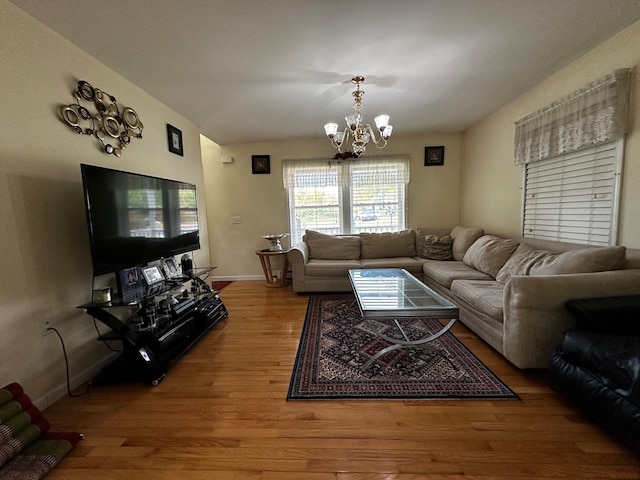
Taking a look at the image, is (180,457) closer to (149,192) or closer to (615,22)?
(149,192)

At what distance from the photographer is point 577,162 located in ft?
7.27

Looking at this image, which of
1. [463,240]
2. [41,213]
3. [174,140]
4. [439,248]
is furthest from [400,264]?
[41,213]

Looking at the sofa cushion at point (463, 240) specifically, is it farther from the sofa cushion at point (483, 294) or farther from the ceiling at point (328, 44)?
the ceiling at point (328, 44)

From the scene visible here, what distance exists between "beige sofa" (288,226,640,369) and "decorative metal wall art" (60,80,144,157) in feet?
6.92

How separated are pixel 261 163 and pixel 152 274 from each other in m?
2.65

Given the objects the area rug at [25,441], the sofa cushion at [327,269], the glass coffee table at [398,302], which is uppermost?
the glass coffee table at [398,302]

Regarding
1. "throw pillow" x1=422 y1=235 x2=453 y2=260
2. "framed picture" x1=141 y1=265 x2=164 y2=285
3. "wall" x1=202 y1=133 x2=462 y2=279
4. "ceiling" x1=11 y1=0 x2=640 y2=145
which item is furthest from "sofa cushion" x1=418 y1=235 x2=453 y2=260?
"framed picture" x1=141 y1=265 x2=164 y2=285

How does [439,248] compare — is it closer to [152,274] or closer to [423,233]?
[423,233]

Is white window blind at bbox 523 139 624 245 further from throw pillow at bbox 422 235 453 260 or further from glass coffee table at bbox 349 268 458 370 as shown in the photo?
glass coffee table at bbox 349 268 458 370

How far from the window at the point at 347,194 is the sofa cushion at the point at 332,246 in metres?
0.39

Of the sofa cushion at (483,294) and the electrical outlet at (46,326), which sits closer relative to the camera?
the electrical outlet at (46,326)

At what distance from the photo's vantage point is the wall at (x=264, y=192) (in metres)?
4.13

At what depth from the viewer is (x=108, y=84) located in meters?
2.04

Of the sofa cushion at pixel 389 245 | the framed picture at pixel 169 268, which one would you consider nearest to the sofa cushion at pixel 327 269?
the sofa cushion at pixel 389 245
